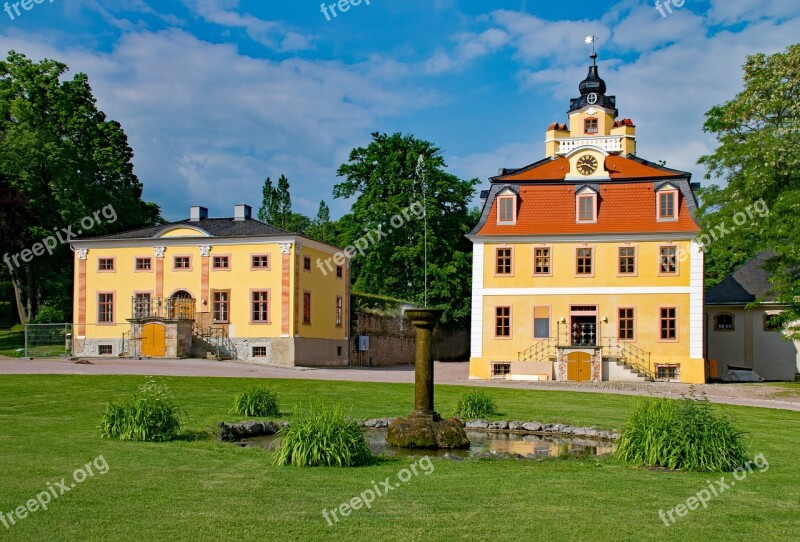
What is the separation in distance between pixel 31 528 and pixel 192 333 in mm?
34616

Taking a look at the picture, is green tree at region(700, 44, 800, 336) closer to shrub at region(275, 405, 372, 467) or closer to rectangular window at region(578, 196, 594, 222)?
rectangular window at region(578, 196, 594, 222)

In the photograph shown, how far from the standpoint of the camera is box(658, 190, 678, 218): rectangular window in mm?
36594

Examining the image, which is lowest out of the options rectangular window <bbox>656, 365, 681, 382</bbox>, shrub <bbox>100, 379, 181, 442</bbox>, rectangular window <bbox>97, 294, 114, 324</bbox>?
rectangular window <bbox>656, 365, 681, 382</bbox>

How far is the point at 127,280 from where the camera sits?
142ft

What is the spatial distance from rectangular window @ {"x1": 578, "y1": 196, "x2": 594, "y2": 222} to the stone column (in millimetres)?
24262

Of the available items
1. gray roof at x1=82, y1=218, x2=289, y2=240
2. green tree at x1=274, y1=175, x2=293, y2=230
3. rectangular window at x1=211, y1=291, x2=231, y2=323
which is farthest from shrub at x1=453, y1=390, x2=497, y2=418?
green tree at x1=274, y1=175, x2=293, y2=230

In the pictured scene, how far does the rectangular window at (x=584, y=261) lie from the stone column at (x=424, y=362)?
23712 mm

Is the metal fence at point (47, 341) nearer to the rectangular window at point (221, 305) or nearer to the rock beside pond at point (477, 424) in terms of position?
the rectangular window at point (221, 305)

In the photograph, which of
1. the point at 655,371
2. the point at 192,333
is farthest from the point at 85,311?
the point at 655,371

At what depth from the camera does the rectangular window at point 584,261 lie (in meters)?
37.0

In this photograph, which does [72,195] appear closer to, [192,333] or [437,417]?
[192,333]

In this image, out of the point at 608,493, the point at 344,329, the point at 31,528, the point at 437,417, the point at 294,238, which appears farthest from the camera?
the point at 344,329
